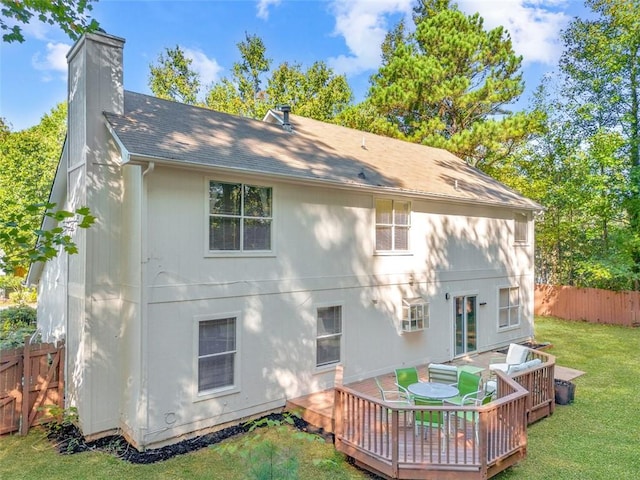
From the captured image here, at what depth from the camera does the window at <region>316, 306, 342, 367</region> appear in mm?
9227

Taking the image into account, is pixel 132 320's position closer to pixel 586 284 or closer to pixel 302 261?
pixel 302 261

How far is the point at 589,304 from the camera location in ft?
62.3

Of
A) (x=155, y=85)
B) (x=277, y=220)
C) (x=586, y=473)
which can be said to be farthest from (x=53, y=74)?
(x=155, y=85)

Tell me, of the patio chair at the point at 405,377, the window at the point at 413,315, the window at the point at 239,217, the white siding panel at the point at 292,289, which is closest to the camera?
the white siding panel at the point at 292,289

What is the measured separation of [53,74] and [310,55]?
20776 mm

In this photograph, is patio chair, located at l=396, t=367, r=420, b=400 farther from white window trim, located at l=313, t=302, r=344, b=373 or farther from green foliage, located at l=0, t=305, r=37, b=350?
green foliage, located at l=0, t=305, r=37, b=350

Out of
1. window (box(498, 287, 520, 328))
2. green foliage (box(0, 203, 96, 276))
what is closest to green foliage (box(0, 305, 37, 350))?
green foliage (box(0, 203, 96, 276))

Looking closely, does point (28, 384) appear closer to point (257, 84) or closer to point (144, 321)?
point (144, 321)

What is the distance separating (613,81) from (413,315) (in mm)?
17757

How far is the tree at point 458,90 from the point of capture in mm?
21600

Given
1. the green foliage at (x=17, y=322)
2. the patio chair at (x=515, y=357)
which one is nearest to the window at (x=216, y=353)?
the patio chair at (x=515, y=357)

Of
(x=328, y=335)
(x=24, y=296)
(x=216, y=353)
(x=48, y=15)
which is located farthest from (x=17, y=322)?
(x=48, y=15)

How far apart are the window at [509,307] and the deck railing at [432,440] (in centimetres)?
766

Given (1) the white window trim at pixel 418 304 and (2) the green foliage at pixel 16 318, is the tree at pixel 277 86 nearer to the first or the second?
(2) the green foliage at pixel 16 318
